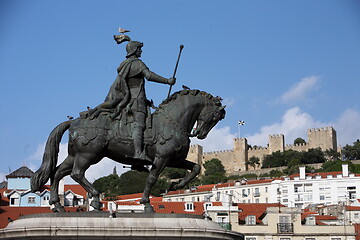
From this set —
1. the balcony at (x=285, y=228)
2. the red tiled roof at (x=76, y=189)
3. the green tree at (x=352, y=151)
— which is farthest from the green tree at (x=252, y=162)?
the balcony at (x=285, y=228)

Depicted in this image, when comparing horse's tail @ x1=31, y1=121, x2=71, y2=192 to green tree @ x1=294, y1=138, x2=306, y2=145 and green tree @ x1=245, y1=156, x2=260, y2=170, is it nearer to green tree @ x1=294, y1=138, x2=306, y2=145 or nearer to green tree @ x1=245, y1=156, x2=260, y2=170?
green tree @ x1=245, y1=156, x2=260, y2=170

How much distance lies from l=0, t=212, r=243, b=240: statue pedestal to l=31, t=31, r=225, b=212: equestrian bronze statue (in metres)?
0.97

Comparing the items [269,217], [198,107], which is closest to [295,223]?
[269,217]

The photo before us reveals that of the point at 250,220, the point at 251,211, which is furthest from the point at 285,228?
the point at 251,211

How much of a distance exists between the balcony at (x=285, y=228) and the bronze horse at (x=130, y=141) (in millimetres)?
40652

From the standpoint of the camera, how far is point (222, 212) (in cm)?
5709

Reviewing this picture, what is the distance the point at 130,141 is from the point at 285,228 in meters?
42.2

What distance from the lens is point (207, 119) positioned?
17125mm

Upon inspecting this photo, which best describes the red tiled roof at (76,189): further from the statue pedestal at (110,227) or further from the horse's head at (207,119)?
the statue pedestal at (110,227)

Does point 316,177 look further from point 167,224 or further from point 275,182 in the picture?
point 167,224

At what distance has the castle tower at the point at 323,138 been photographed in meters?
174

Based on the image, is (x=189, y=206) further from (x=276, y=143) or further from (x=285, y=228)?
(x=276, y=143)

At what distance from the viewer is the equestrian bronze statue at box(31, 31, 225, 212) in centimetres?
1636

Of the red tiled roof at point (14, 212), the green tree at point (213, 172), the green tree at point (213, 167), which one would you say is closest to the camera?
the red tiled roof at point (14, 212)
